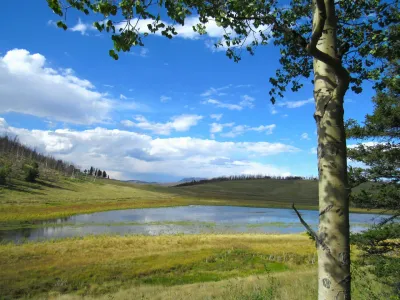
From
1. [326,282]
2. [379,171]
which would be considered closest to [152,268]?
[379,171]

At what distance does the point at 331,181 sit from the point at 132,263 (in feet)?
89.6

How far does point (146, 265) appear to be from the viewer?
2705 cm

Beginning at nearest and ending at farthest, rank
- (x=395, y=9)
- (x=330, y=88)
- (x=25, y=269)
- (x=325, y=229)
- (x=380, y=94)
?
(x=325, y=229), (x=330, y=88), (x=395, y=9), (x=380, y=94), (x=25, y=269)

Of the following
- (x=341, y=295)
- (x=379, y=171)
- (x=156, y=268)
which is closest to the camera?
(x=341, y=295)

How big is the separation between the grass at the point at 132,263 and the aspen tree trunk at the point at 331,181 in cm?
1410

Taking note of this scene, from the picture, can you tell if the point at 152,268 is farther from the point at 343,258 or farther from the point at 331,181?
Result: the point at 331,181

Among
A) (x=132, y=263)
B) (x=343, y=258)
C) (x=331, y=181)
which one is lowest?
(x=132, y=263)

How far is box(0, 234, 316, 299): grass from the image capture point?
21.4 metres

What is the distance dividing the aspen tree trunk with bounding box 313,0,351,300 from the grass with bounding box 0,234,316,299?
14.1 m

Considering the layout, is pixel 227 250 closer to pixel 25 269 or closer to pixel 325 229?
pixel 25 269

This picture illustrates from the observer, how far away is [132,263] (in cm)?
2747

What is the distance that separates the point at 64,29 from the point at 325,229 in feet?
11.5

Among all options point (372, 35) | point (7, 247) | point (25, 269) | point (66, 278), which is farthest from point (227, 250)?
point (372, 35)

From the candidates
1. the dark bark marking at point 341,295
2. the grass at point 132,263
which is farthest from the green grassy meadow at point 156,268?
the dark bark marking at point 341,295
